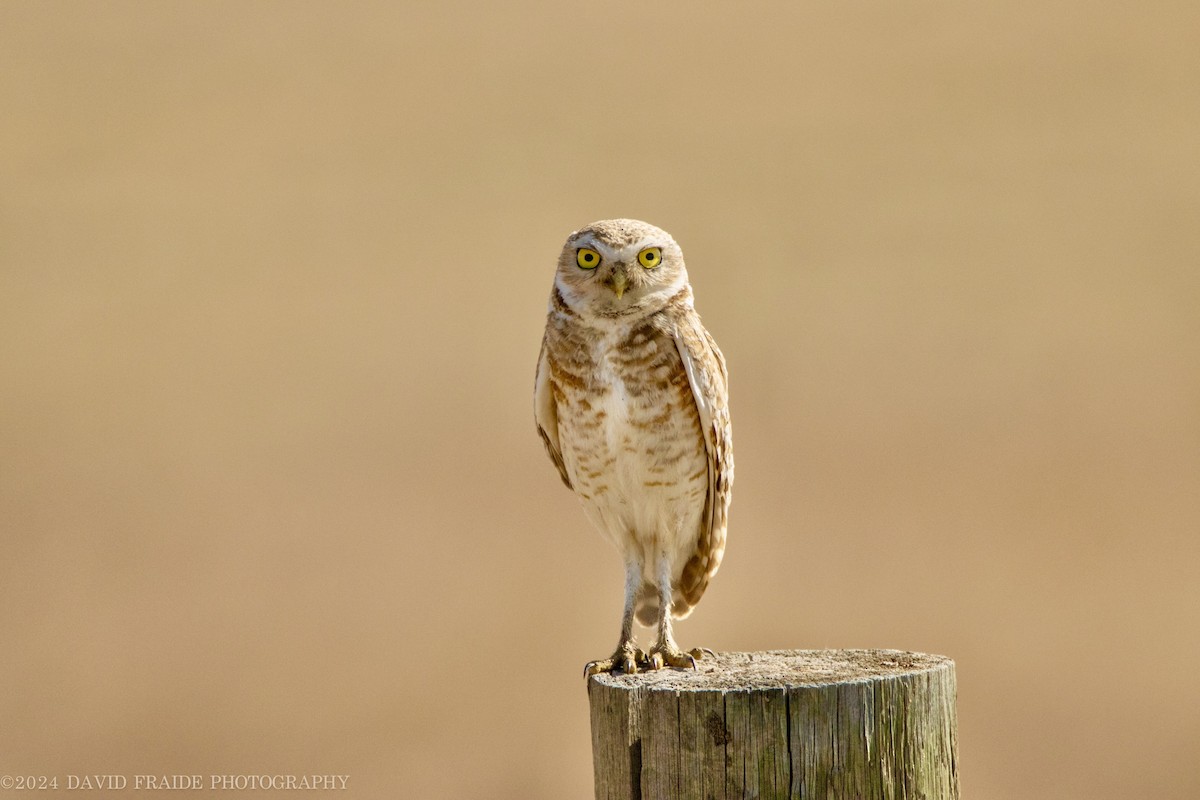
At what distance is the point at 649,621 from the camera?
16.1 ft

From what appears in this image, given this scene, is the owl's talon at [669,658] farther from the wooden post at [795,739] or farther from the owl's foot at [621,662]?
the wooden post at [795,739]

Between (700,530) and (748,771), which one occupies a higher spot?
(700,530)

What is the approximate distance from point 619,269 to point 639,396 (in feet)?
1.45

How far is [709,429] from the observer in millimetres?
4574

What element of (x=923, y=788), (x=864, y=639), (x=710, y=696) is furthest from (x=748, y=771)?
(x=864, y=639)

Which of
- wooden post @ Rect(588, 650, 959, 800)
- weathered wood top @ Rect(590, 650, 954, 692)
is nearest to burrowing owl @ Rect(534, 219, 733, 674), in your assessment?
weathered wood top @ Rect(590, 650, 954, 692)

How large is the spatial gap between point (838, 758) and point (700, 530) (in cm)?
186

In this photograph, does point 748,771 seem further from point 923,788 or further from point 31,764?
point 31,764

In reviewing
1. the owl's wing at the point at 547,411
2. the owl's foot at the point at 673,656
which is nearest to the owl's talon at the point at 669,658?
the owl's foot at the point at 673,656

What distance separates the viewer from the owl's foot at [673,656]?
416 cm

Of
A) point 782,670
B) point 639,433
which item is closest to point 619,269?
point 639,433

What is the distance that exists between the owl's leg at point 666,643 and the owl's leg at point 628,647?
0.21 ft

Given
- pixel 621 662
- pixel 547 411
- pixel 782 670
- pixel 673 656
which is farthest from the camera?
pixel 547 411

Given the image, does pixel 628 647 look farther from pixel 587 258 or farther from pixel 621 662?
pixel 587 258
